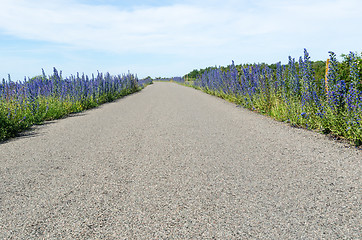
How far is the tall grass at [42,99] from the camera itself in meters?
7.82

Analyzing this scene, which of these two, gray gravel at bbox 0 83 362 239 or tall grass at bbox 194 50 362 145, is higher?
tall grass at bbox 194 50 362 145

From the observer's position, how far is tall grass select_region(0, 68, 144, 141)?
7816 mm

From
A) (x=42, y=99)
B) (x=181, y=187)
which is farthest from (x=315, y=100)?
(x=42, y=99)

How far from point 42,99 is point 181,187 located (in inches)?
378

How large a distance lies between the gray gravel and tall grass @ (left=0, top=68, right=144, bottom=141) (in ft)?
6.21

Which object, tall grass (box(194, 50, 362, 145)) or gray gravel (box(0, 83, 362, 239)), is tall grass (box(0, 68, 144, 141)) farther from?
tall grass (box(194, 50, 362, 145))

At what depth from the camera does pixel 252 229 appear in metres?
2.56

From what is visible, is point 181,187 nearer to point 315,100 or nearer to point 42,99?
point 315,100

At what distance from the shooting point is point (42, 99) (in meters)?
A: 11.3

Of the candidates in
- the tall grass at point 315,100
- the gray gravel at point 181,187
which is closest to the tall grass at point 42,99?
the gray gravel at point 181,187

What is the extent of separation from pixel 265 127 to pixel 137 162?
3.96 m

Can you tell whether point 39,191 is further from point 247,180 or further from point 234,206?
point 247,180

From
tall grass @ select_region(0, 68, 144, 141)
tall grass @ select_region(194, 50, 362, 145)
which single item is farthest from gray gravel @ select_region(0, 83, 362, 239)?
tall grass @ select_region(0, 68, 144, 141)

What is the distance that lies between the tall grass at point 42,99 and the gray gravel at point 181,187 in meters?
1.89
